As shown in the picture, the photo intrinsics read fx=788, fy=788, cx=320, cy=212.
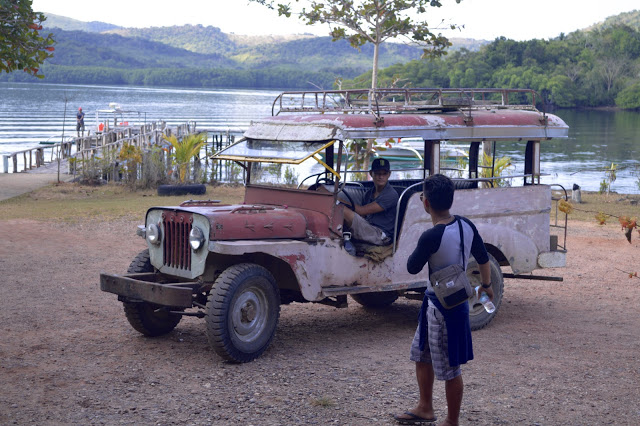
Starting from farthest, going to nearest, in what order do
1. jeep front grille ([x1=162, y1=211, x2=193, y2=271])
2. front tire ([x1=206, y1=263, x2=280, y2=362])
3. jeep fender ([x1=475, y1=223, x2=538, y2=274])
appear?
jeep fender ([x1=475, y1=223, x2=538, y2=274]), jeep front grille ([x1=162, y1=211, x2=193, y2=271]), front tire ([x1=206, y1=263, x2=280, y2=362])

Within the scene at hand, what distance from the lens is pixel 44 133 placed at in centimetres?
6381

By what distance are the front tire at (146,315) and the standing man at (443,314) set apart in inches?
112

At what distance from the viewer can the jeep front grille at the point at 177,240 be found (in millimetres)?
6750

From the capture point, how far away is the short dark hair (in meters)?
4.98

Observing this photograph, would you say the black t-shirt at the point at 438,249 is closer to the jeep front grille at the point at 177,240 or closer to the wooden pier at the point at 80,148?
the jeep front grille at the point at 177,240

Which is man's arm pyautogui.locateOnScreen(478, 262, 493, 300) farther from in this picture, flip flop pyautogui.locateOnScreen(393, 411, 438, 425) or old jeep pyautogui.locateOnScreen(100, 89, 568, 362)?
old jeep pyautogui.locateOnScreen(100, 89, 568, 362)

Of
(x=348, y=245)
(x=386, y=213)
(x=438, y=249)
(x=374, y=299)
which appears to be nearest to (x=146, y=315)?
(x=348, y=245)

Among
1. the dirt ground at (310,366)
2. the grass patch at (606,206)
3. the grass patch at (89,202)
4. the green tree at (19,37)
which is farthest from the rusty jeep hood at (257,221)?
the grass patch at (606,206)

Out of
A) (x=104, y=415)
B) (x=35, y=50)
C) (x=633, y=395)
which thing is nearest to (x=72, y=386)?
(x=104, y=415)

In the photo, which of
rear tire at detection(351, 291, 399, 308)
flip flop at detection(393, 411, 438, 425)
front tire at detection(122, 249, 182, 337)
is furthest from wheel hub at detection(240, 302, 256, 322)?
rear tire at detection(351, 291, 399, 308)

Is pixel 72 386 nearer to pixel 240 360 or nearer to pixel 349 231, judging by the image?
pixel 240 360

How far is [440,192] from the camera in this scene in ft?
16.3

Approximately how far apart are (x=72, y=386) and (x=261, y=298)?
1.70m

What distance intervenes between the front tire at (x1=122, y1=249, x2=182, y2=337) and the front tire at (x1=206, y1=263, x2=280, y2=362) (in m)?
0.87
